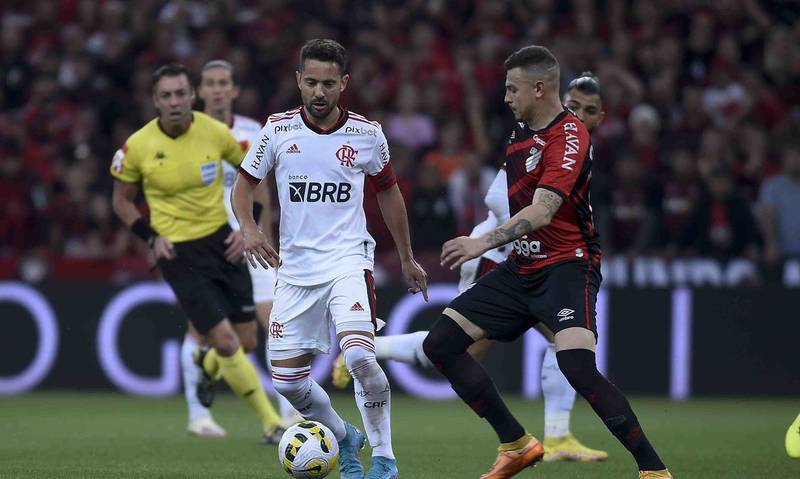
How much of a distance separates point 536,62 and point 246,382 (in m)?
3.88

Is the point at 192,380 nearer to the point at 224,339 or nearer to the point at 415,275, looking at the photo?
the point at 224,339

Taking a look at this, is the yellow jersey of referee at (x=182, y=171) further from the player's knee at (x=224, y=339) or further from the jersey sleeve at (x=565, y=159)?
the jersey sleeve at (x=565, y=159)

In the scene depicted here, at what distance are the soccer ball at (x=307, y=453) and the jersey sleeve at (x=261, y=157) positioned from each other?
142 cm

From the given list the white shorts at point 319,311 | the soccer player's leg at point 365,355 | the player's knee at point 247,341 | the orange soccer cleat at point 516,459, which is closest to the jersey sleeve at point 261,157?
the white shorts at point 319,311

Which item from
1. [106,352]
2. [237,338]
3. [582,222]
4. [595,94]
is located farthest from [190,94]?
[106,352]

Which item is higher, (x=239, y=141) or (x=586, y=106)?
(x=586, y=106)

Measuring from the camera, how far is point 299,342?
6992 millimetres

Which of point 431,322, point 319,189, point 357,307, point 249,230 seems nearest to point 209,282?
point 249,230

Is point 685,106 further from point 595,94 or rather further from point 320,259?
point 320,259

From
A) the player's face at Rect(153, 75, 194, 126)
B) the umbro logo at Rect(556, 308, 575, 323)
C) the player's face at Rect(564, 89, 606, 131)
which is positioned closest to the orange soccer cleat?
the umbro logo at Rect(556, 308, 575, 323)

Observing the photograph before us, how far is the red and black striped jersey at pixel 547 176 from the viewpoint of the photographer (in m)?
6.76

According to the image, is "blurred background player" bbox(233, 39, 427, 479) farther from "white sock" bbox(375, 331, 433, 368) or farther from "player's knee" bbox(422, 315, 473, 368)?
"white sock" bbox(375, 331, 433, 368)

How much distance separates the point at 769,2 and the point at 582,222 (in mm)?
11073

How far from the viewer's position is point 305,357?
703 cm
